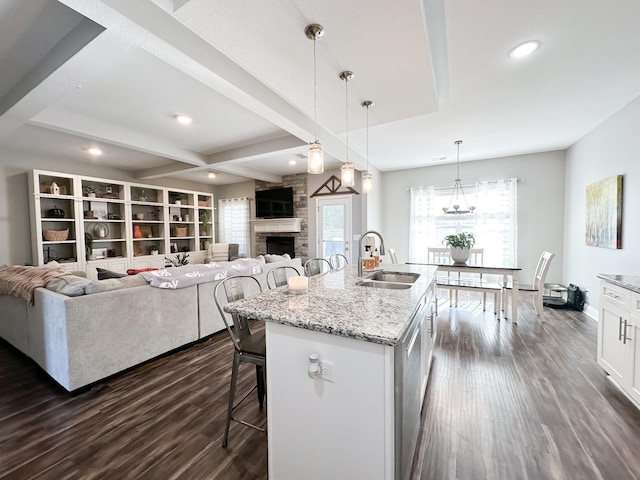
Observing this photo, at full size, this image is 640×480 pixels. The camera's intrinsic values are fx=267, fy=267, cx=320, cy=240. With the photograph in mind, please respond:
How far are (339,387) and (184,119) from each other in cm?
349

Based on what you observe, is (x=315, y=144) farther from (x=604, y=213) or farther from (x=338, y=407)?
(x=604, y=213)

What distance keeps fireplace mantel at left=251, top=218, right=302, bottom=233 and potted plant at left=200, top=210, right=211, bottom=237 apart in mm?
1306

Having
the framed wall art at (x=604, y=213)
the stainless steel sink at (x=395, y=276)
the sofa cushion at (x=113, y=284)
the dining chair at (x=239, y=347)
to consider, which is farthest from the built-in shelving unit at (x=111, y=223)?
the framed wall art at (x=604, y=213)

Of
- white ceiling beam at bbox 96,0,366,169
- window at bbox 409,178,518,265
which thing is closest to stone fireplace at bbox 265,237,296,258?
window at bbox 409,178,518,265

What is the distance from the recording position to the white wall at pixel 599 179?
293cm

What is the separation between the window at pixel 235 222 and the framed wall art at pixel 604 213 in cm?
670

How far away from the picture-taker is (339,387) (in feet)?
3.78

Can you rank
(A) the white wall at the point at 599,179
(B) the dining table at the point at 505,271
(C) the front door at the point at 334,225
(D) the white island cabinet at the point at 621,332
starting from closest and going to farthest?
(D) the white island cabinet at the point at 621,332 → (A) the white wall at the point at 599,179 → (B) the dining table at the point at 505,271 → (C) the front door at the point at 334,225

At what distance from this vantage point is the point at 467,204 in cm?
550

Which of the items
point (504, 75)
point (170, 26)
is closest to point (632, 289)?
point (504, 75)

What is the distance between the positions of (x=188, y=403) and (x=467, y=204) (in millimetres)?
5670

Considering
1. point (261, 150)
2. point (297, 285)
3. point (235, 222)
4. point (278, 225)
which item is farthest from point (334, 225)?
Result: point (297, 285)

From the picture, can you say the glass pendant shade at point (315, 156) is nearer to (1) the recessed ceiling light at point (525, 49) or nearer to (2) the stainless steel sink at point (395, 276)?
(2) the stainless steel sink at point (395, 276)

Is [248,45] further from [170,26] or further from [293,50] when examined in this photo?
[170,26]
